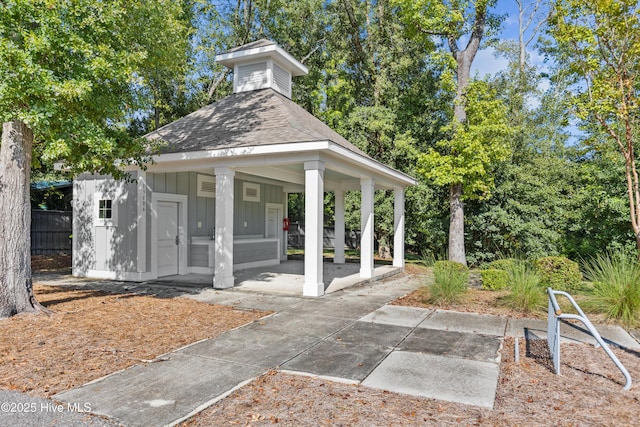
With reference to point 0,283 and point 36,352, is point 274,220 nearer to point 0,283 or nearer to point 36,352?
point 0,283

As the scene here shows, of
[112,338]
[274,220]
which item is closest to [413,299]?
[112,338]

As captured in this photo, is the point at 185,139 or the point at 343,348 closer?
the point at 343,348

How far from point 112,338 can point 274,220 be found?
10274 mm

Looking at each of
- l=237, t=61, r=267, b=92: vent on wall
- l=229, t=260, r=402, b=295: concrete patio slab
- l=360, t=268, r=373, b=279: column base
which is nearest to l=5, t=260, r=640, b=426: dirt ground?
l=229, t=260, r=402, b=295: concrete patio slab

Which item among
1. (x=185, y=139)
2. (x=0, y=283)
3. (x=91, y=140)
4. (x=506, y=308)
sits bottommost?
(x=506, y=308)

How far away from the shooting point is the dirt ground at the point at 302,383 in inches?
125

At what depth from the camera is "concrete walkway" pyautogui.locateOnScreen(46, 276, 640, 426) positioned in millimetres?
3471

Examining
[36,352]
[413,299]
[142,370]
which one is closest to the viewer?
[142,370]

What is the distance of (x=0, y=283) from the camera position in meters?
5.86

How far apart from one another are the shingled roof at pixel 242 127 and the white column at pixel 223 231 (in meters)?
0.81

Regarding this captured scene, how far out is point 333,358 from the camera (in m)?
4.55

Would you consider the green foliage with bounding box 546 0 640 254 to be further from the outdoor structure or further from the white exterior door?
the white exterior door

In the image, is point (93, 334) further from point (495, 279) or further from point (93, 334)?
point (495, 279)

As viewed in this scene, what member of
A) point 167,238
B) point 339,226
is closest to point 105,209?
point 167,238
